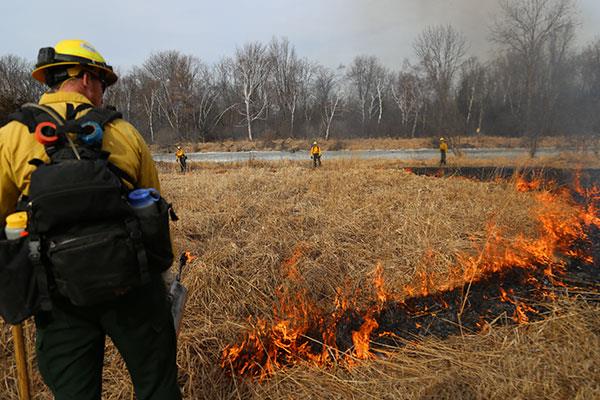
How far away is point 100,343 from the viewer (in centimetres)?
139

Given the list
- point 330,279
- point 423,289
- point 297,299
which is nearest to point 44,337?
point 297,299

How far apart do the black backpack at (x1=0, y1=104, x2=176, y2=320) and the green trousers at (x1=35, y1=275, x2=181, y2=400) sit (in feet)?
0.48

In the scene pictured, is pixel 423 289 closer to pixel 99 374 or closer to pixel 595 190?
pixel 99 374

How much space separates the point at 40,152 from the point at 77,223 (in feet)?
1.12

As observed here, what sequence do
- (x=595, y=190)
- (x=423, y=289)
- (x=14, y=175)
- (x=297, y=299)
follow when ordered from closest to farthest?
(x=14, y=175) < (x=297, y=299) < (x=423, y=289) < (x=595, y=190)

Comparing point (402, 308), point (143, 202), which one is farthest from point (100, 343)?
point (402, 308)

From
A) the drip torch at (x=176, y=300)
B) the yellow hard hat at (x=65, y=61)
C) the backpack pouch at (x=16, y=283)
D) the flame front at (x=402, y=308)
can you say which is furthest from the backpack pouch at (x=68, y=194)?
the flame front at (x=402, y=308)

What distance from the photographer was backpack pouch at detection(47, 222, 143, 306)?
1.15 metres

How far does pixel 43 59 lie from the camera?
4.45 ft

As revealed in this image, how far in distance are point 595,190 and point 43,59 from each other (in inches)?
418

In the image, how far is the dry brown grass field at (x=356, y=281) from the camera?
2205mm

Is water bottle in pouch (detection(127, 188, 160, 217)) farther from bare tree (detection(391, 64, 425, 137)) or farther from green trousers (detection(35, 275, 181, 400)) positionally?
bare tree (detection(391, 64, 425, 137))

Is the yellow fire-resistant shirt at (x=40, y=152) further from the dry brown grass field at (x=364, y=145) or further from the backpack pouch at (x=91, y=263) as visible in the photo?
the dry brown grass field at (x=364, y=145)

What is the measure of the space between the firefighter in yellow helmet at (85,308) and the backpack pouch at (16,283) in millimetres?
60
